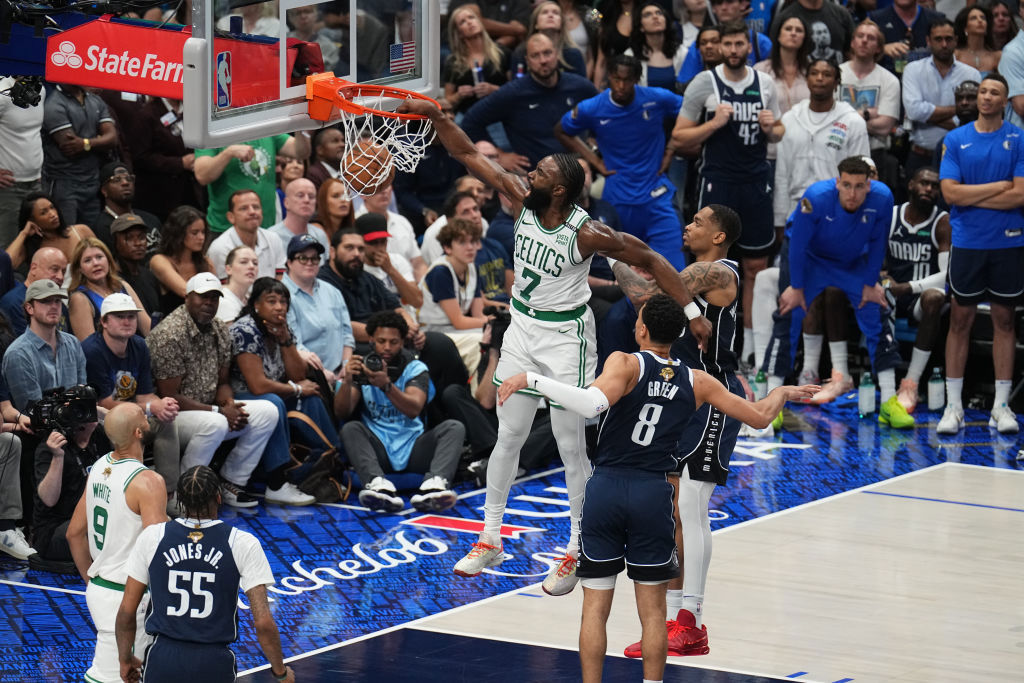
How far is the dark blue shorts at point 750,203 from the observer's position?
1362 centimetres

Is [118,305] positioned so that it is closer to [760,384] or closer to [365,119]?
[365,119]

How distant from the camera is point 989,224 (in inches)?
492

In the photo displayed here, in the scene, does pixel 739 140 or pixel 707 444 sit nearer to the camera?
pixel 707 444

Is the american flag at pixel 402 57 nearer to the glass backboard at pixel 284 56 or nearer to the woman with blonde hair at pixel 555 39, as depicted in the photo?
the glass backboard at pixel 284 56

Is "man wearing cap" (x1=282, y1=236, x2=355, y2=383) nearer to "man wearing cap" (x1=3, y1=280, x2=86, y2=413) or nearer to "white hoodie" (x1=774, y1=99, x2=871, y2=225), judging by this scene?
"man wearing cap" (x1=3, y1=280, x2=86, y2=413)

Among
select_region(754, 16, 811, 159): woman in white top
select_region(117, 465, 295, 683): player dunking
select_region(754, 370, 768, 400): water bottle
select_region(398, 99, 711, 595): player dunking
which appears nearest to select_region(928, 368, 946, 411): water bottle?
select_region(754, 370, 768, 400): water bottle

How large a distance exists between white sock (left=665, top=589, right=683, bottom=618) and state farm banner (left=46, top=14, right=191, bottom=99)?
3993mm

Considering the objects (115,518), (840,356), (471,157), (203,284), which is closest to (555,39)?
(840,356)

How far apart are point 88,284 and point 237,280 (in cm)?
117

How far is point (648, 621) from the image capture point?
7129 millimetres

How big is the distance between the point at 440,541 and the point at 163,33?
11.8ft

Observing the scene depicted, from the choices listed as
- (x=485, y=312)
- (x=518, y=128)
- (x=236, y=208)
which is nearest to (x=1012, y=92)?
(x=518, y=128)

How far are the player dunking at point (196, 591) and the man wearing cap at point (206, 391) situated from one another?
388 cm

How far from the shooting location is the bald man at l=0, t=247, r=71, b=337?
10164 millimetres
